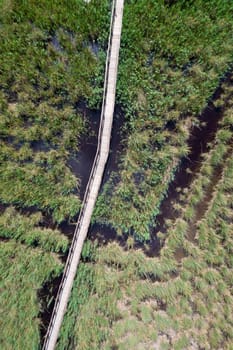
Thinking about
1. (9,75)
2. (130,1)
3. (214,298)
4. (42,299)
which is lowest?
(42,299)

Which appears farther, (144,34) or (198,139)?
(198,139)

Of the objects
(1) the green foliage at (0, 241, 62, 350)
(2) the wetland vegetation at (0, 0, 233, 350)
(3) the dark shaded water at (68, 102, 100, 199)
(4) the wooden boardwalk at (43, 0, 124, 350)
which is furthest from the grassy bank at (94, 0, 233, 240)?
(1) the green foliage at (0, 241, 62, 350)

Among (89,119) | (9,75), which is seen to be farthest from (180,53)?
A: (9,75)

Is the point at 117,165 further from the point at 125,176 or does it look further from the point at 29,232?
the point at 29,232

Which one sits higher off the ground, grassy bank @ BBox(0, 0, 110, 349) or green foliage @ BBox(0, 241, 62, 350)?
grassy bank @ BBox(0, 0, 110, 349)

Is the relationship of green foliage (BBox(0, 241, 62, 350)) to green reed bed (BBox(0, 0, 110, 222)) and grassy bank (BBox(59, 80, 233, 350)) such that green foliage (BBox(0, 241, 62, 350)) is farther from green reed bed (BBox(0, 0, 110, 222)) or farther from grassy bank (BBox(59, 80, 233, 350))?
green reed bed (BBox(0, 0, 110, 222))

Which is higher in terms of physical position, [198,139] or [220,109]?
Result: [220,109]

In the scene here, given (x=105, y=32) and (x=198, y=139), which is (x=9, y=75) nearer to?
(x=105, y=32)

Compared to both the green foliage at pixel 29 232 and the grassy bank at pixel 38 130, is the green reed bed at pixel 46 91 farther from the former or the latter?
the green foliage at pixel 29 232
